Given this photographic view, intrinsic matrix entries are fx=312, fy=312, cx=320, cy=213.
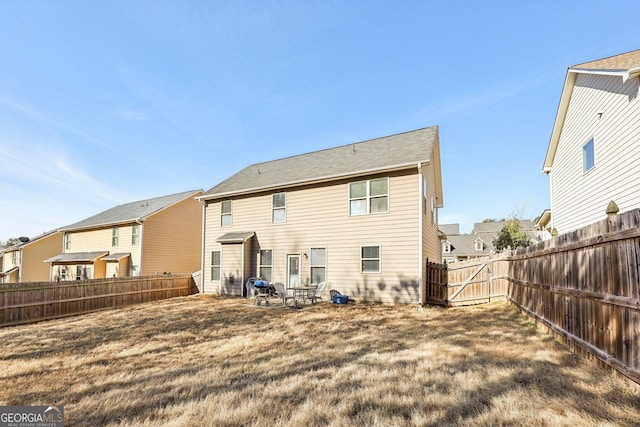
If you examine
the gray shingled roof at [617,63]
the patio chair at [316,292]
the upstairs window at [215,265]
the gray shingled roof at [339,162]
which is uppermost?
the gray shingled roof at [617,63]

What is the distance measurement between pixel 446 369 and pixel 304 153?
1457 centimetres

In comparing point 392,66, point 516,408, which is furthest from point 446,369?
point 392,66

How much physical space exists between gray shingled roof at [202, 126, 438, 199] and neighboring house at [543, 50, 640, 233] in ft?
15.2

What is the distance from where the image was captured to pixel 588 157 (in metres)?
9.76

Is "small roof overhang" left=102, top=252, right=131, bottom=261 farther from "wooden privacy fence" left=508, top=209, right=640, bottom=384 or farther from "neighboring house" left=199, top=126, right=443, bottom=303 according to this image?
"wooden privacy fence" left=508, top=209, right=640, bottom=384

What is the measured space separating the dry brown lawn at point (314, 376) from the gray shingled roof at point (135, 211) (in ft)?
46.3

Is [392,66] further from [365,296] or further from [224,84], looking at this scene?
[365,296]

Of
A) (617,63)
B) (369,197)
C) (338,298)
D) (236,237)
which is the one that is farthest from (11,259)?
(617,63)

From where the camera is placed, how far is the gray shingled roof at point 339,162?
12242 mm

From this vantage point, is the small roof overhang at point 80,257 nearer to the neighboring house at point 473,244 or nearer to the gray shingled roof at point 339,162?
the gray shingled roof at point 339,162

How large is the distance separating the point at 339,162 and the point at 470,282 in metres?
7.29

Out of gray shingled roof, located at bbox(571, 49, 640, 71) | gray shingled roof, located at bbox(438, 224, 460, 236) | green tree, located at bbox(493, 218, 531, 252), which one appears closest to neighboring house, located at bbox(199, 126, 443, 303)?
gray shingled roof, located at bbox(571, 49, 640, 71)

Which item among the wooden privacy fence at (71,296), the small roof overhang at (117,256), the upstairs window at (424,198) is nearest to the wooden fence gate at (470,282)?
the upstairs window at (424,198)

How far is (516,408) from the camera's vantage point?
10.3 ft
